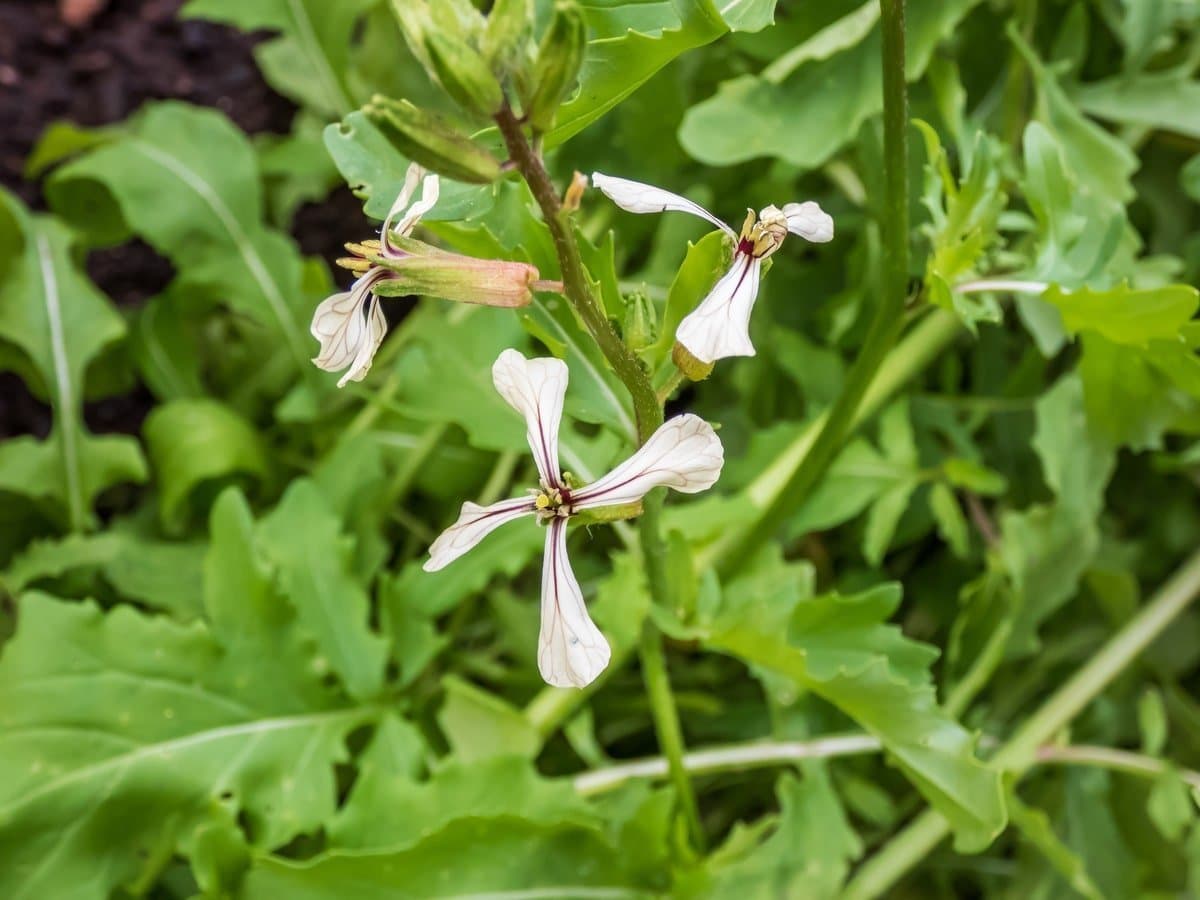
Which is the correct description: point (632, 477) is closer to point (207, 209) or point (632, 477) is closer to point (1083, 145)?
point (1083, 145)

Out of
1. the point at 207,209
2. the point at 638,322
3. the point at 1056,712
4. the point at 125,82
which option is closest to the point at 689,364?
the point at 638,322

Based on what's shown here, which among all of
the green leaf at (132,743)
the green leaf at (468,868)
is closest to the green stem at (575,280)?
the green leaf at (468,868)

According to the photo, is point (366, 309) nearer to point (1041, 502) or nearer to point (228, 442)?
point (228, 442)

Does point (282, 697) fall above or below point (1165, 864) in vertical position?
above

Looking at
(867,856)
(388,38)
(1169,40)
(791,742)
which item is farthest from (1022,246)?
(388,38)

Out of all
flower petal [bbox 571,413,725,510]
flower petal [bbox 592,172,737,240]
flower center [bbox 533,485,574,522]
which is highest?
flower petal [bbox 592,172,737,240]

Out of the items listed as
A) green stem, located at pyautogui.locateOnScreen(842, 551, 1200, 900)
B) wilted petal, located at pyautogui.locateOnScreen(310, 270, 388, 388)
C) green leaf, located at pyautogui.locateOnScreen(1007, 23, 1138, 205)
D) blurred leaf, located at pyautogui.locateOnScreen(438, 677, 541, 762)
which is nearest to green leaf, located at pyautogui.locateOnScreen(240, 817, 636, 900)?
blurred leaf, located at pyautogui.locateOnScreen(438, 677, 541, 762)

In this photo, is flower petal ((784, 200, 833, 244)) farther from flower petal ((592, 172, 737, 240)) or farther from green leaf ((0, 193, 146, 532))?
green leaf ((0, 193, 146, 532))
